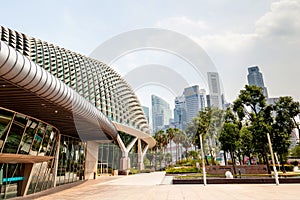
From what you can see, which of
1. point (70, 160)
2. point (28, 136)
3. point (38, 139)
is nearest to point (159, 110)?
point (70, 160)

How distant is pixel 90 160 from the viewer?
99.5 ft

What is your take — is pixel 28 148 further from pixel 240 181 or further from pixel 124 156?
pixel 124 156

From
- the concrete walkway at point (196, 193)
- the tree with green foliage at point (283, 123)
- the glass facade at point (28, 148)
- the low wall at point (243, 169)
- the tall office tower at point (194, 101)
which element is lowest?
the concrete walkway at point (196, 193)

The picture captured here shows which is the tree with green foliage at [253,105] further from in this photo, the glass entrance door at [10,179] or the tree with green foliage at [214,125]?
the glass entrance door at [10,179]

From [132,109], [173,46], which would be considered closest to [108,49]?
[173,46]

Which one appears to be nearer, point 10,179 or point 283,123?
point 10,179

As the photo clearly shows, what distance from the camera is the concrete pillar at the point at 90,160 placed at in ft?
94.8

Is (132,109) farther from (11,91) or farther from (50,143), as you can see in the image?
(11,91)

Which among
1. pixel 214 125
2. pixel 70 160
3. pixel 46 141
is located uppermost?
pixel 214 125

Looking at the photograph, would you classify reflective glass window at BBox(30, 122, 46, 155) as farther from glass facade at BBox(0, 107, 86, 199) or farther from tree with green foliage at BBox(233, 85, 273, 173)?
tree with green foliage at BBox(233, 85, 273, 173)

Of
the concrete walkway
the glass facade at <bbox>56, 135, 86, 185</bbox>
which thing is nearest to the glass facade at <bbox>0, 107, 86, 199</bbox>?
the glass facade at <bbox>56, 135, 86, 185</bbox>

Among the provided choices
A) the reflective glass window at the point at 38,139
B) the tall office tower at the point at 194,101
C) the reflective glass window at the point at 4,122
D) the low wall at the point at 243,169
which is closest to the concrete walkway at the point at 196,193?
the reflective glass window at the point at 38,139

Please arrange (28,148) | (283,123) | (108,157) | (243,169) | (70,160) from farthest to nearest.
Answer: (108,157) < (283,123) < (243,169) < (70,160) < (28,148)

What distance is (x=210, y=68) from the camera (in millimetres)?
20281
